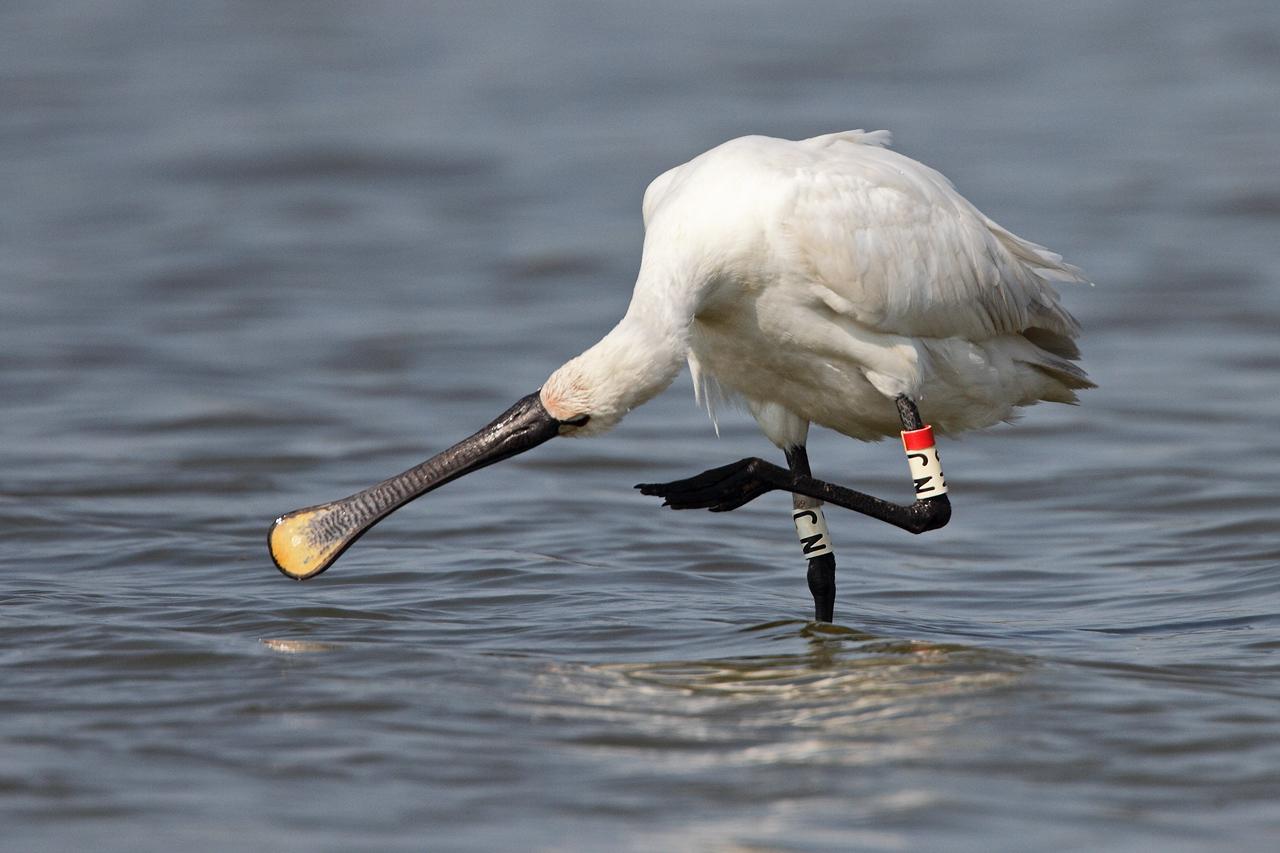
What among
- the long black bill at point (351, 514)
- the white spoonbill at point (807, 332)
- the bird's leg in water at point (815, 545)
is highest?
the white spoonbill at point (807, 332)

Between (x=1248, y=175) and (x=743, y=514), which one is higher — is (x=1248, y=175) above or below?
above

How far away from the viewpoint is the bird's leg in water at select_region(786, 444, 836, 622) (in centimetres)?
1041

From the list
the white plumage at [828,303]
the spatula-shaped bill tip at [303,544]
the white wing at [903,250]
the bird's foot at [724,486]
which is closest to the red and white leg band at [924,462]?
the white plumage at [828,303]

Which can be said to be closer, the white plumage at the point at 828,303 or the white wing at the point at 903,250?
the white plumage at the point at 828,303

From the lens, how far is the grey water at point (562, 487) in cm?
734

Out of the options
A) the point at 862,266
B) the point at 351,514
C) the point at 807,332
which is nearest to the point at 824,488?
the point at 807,332

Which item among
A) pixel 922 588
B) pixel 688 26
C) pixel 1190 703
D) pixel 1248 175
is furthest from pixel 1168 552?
pixel 688 26

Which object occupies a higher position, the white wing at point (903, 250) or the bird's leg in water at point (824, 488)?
the white wing at point (903, 250)

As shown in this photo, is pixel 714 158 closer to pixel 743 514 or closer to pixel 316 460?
pixel 743 514

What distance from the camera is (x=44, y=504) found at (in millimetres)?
12430

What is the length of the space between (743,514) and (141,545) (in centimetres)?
383

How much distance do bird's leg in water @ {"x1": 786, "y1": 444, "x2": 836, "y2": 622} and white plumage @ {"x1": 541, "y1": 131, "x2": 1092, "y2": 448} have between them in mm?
151

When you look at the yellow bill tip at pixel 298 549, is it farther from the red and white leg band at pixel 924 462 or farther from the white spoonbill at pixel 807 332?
the red and white leg band at pixel 924 462

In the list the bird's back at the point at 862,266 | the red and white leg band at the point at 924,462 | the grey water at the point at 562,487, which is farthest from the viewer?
the red and white leg band at the point at 924,462
